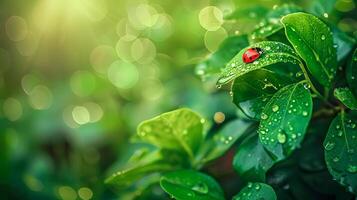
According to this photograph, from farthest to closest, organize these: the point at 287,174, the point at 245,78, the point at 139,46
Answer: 1. the point at 139,46
2. the point at 287,174
3. the point at 245,78

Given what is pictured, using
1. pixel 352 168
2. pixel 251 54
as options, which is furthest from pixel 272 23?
pixel 352 168

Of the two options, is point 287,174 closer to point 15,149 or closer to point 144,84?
point 144,84

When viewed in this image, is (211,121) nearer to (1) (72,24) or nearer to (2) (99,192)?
(2) (99,192)

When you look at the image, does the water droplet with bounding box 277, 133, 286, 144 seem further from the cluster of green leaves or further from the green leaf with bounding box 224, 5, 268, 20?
the green leaf with bounding box 224, 5, 268, 20

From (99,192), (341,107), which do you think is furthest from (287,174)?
(99,192)

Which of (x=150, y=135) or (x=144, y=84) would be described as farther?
(x=144, y=84)

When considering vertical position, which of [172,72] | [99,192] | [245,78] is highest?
[245,78]

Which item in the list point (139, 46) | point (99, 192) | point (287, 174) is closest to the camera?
point (287, 174)

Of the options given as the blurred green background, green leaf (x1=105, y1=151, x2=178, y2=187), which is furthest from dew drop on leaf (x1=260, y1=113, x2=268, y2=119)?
the blurred green background

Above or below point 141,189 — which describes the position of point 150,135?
above
